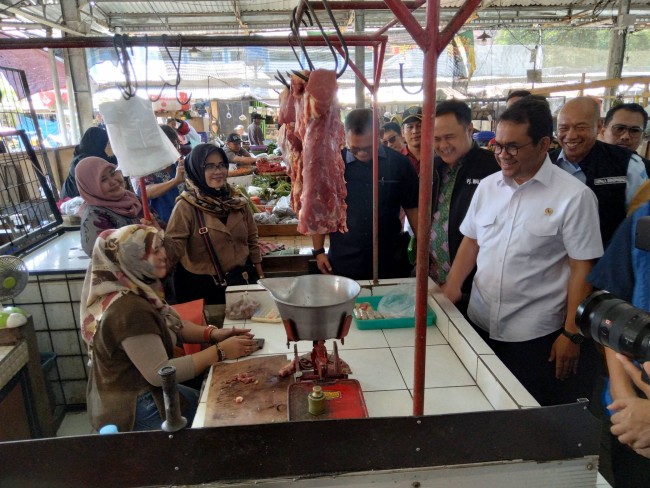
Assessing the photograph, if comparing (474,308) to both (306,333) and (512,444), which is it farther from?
(512,444)

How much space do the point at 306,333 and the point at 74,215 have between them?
3.60 meters

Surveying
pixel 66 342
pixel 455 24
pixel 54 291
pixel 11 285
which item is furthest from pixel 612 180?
pixel 66 342

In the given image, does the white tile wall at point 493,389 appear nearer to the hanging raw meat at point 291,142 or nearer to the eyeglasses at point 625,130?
the hanging raw meat at point 291,142

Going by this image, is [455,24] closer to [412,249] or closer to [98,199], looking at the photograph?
[412,249]

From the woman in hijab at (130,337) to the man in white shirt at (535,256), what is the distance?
1277mm

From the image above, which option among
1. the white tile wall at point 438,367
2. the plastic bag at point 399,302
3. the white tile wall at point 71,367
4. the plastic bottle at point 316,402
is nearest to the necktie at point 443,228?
the plastic bag at point 399,302

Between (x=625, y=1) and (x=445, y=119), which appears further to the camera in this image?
(x=625, y=1)

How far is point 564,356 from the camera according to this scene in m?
2.07

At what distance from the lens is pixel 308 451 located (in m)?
1.00

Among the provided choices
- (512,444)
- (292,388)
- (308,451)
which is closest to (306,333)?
(292,388)

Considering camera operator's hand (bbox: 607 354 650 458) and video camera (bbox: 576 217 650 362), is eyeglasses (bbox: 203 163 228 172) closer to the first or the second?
video camera (bbox: 576 217 650 362)

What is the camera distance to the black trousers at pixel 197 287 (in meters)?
3.16

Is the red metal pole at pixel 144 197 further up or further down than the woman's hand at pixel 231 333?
further up

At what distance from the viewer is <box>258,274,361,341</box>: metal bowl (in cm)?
163
